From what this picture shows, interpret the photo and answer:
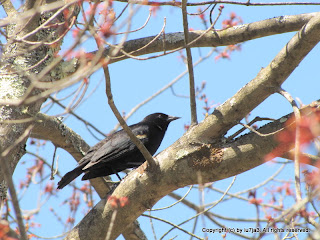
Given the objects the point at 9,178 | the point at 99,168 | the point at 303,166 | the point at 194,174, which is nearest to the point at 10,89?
the point at 99,168

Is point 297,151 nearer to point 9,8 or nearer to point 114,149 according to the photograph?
point 114,149

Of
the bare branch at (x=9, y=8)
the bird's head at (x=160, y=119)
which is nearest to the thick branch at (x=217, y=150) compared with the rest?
the bare branch at (x=9, y=8)

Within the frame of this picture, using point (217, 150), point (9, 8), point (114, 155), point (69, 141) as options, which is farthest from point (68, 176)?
point (217, 150)

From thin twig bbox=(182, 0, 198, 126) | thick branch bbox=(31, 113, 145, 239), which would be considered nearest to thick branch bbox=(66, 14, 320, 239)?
thin twig bbox=(182, 0, 198, 126)

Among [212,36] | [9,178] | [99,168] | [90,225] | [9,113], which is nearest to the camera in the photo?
[9,178]

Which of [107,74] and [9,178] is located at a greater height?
[107,74]

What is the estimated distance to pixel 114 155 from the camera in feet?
16.4

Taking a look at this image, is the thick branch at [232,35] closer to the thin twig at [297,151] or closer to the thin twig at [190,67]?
the thin twig at [190,67]

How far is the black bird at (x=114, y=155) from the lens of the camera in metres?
4.77

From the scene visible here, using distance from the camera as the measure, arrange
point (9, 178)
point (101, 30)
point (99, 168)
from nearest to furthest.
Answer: point (9, 178) → point (101, 30) → point (99, 168)

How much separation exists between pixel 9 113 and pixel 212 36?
6.93ft

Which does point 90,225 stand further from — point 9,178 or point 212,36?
point 212,36

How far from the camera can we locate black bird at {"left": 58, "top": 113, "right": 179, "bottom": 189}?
477 centimetres

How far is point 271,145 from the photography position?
319 cm
